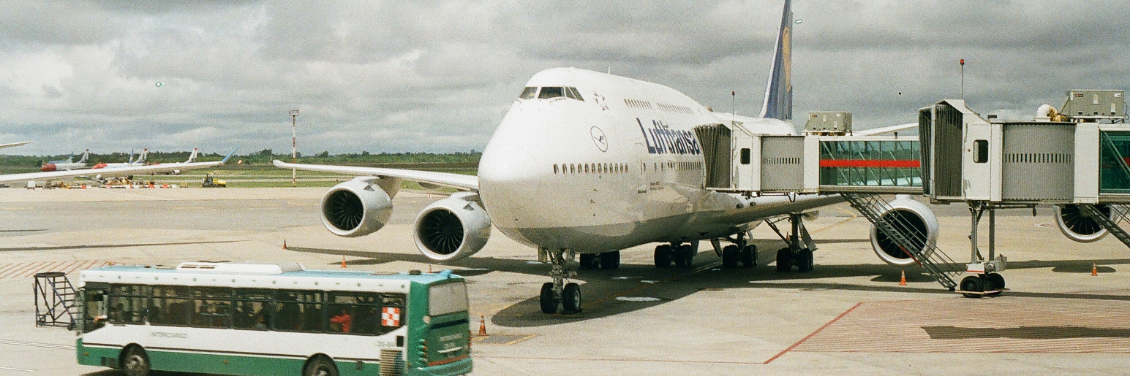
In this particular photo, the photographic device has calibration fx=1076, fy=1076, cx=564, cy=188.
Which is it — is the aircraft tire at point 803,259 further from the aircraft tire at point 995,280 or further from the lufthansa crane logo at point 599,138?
the lufthansa crane logo at point 599,138

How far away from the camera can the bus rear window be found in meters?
17.2

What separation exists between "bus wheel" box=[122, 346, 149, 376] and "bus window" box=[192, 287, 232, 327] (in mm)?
1203

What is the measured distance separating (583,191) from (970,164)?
1089 centimetres

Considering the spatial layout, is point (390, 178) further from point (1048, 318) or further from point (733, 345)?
point (1048, 318)

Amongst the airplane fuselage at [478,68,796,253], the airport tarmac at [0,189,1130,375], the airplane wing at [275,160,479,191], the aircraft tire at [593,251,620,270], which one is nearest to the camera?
the airport tarmac at [0,189,1130,375]

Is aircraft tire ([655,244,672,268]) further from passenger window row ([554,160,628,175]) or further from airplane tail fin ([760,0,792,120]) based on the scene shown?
passenger window row ([554,160,628,175])

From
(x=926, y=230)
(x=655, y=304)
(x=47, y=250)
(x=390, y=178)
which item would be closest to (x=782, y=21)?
(x=926, y=230)

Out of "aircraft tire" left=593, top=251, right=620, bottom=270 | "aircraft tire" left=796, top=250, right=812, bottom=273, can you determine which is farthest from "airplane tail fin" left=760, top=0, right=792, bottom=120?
→ "aircraft tire" left=593, top=251, right=620, bottom=270

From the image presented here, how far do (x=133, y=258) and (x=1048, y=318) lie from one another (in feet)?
105

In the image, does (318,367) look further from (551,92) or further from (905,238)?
(905,238)

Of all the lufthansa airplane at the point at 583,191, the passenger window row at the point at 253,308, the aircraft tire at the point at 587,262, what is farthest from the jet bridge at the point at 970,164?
the passenger window row at the point at 253,308

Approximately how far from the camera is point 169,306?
18609 millimetres

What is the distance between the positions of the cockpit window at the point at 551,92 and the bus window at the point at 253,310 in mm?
10255

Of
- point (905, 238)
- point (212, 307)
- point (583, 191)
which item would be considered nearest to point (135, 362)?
point (212, 307)
